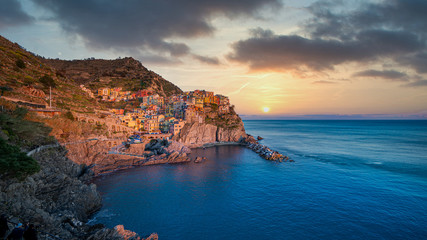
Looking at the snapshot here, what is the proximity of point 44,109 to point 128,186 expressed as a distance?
73.4 feet

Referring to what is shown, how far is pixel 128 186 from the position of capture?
81.6ft

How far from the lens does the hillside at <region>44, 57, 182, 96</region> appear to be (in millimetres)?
99000

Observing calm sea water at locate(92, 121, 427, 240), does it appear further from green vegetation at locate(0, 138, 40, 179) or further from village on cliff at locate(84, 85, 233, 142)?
village on cliff at locate(84, 85, 233, 142)

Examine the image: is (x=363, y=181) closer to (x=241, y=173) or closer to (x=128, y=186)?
(x=241, y=173)

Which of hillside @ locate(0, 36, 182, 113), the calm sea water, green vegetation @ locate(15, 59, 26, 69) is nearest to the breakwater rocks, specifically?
the calm sea water

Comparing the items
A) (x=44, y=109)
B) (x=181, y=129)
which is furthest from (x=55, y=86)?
(x=181, y=129)

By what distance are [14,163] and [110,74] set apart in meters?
113

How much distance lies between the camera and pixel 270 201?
2133 cm

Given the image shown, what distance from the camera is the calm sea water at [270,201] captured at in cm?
1611

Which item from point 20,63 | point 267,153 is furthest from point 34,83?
point 267,153

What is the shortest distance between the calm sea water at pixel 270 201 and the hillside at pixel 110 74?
7929 centimetres

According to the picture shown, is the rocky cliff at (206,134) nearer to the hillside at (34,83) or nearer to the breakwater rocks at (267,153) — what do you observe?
the breakwater rocks at (267,153)

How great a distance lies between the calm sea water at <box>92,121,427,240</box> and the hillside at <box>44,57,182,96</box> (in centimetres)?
7929

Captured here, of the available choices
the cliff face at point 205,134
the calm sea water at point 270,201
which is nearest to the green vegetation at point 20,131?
the calm sea water at point 270,201
